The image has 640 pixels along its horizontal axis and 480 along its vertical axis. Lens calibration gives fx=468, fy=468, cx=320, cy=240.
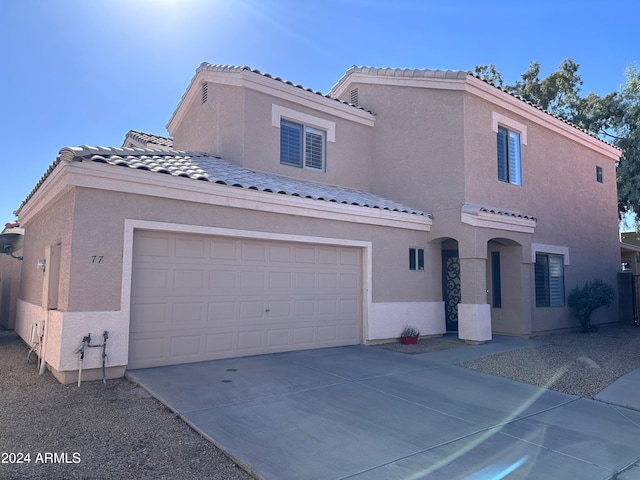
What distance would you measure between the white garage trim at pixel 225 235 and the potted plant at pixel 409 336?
1101 mm

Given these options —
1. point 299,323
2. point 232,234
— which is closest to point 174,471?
point 232,234

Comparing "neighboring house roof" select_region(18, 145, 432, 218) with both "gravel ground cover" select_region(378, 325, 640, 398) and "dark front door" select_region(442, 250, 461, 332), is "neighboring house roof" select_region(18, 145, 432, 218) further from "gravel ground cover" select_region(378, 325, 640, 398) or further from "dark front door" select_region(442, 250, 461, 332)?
"gravel ground cover" select_region(378, 325, 640, 398)

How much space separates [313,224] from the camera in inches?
404

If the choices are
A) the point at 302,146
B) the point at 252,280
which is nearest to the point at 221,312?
the point at 252,280

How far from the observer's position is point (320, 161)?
13.3 meters

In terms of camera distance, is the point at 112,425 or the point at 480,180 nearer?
the point at 112,425

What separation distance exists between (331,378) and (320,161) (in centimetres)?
720

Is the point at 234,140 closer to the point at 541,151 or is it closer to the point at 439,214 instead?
the point at 439,214

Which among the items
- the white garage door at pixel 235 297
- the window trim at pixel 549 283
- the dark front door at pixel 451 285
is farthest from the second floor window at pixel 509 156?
the white garage door at pixel 235 297

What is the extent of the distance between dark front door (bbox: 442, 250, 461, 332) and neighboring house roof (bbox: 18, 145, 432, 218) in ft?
5.54

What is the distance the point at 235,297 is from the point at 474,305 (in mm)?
6073

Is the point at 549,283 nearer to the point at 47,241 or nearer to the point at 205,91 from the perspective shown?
the point at 205,91

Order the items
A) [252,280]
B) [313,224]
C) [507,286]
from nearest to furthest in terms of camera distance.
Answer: [252,280] → [313,224] → [507,286]

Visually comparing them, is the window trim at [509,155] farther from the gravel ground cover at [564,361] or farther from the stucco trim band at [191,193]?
the gravel ground cover at [564,361]
